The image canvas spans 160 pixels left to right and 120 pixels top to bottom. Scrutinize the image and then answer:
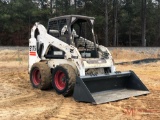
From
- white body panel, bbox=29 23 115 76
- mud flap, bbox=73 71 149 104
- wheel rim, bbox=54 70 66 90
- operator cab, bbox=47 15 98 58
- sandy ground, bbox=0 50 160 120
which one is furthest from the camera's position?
operator cab, bbox=47 15 98 58

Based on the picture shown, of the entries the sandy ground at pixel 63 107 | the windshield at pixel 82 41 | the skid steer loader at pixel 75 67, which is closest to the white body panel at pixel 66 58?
the skid steer loader at pixel 75 67

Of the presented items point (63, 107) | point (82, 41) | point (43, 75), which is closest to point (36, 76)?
point (43, 75)

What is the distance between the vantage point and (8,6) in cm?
4316

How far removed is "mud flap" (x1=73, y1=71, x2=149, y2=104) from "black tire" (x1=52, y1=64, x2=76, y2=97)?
47 centimetres

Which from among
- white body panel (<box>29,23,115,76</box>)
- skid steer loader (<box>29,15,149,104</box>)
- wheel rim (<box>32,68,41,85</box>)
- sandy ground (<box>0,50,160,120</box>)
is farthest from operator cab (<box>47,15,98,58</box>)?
sandy ground (<box>0,50,160,120</box>)

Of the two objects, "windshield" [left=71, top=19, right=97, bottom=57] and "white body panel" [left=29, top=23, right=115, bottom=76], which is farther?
"windshield" [left=71, top=19, right=97, bottom=57]

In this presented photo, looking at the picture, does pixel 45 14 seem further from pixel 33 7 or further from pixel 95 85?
pixel 95 85

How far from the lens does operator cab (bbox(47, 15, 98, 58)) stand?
8.42m

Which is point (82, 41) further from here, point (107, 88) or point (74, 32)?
point (107, 88)

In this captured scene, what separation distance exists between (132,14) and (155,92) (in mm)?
41572

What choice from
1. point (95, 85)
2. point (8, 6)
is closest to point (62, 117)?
point (95, 85)

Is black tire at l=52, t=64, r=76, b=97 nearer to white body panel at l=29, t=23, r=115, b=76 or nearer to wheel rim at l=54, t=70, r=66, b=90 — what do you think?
Answer: wheel rim at l=54, t=70, r=66, b=90

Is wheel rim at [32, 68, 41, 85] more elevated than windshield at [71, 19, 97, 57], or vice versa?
windshield at [71, 19, 97, 57]

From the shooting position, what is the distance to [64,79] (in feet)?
25.7
